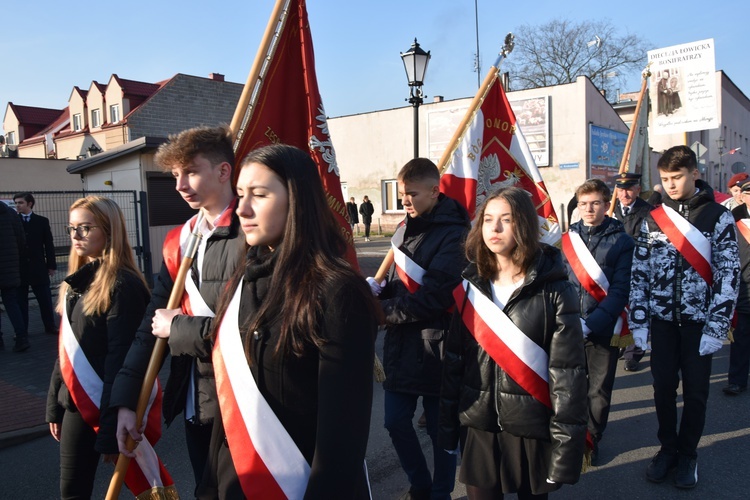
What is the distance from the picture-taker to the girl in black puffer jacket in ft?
8.01

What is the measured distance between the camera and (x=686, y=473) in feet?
12.3

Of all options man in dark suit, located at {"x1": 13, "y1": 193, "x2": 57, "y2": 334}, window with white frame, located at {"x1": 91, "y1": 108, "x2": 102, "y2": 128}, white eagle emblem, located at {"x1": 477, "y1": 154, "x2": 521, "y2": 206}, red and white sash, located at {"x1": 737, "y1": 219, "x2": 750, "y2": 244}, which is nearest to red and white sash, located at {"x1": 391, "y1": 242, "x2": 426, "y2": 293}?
white eagle emblem, located at {"x1": 477, "y1": 154, "x2": 521, "y2": 206}

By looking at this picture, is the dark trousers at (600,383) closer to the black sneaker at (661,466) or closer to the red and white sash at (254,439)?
the black sneaker at (661,466)

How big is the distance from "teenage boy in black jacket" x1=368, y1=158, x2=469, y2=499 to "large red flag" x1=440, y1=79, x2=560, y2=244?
0.97 m

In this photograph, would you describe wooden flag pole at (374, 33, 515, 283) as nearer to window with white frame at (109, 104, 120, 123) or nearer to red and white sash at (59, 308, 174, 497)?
red and white sash at (59, 308, 174, 497)

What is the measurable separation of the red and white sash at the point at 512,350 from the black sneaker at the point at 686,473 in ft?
6.26

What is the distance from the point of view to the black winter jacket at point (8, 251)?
7.32 metres

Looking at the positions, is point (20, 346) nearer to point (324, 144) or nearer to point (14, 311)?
point (14, 311)

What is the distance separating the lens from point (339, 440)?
1.52 metres

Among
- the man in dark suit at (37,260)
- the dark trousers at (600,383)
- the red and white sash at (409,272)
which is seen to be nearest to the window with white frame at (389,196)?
the man in dark suit at (37,260)

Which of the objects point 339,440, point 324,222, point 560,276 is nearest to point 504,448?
point 560,276

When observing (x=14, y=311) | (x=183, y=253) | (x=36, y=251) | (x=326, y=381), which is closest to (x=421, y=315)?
(x=183, y=253)

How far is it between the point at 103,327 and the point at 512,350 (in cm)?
192

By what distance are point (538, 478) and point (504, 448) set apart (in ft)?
0.60
